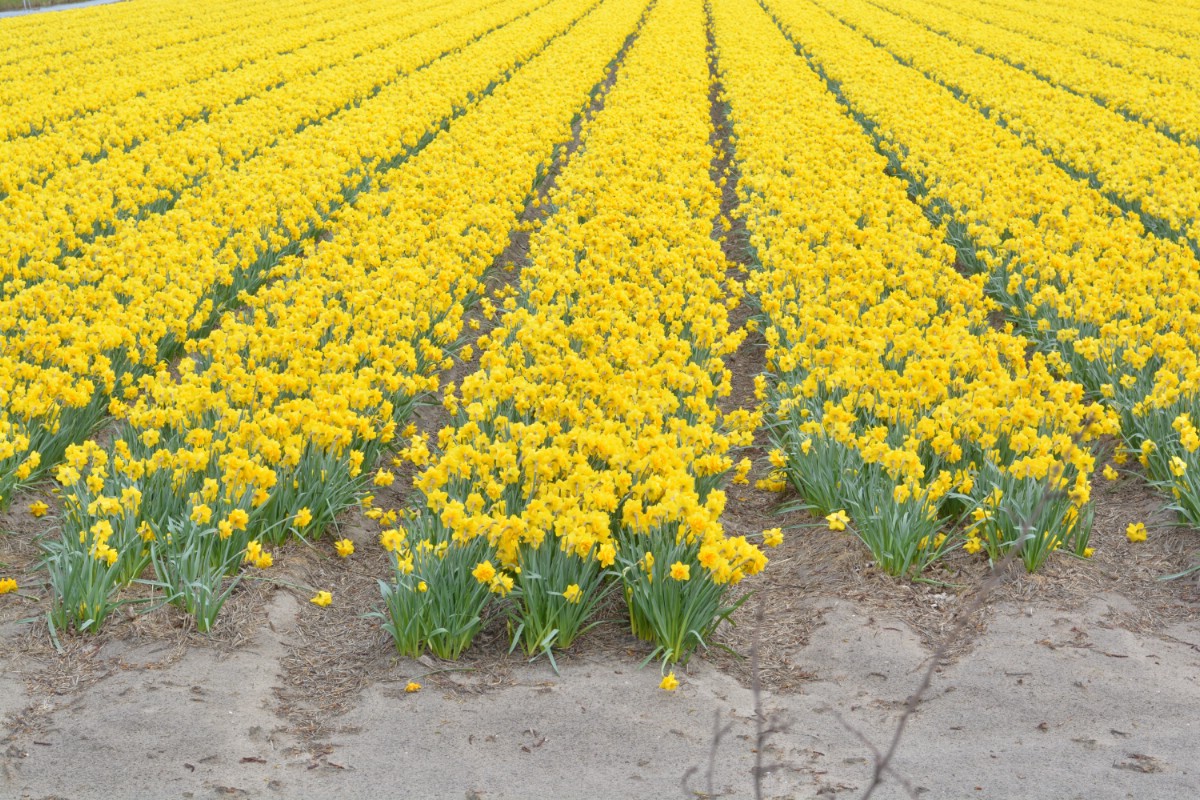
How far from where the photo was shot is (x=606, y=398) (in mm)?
6102

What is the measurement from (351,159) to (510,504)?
28.9 ft

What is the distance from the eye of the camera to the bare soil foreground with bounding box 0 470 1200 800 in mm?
3754

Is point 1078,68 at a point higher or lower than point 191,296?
higher

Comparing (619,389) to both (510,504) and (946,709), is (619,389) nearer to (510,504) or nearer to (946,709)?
(510,504)

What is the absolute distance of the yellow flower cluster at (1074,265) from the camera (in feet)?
20.9

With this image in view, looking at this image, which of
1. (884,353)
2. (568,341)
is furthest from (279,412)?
(884,353)

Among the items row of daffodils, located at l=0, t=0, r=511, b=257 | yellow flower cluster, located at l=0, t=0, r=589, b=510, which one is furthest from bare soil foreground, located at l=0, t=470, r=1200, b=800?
row of daffodils, located at l=0, t=0, r=511, b=257

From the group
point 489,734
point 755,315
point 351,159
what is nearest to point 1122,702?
point 489,734

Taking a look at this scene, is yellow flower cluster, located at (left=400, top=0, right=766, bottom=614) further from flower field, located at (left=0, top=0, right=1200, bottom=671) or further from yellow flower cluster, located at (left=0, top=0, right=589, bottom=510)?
yellow flower cluster, located at (left=0, top=0, right=589, bottom=510)

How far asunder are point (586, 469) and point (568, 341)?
2.60 metres

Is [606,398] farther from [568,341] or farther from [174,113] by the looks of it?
[174,113]

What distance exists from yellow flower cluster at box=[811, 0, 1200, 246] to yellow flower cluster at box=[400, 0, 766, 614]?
4752 mm

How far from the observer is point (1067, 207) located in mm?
11438

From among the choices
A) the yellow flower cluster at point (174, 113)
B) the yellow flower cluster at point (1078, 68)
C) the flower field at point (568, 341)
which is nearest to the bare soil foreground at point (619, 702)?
the flower field at point (568, 341)
